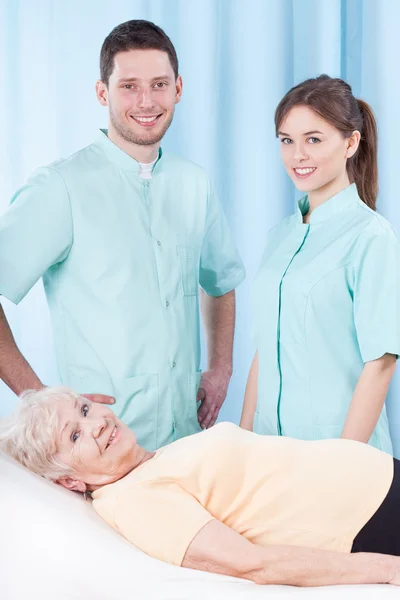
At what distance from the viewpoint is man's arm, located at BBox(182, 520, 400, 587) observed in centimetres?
135

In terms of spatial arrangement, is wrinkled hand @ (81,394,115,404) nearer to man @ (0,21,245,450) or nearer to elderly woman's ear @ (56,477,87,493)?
man @ (0,21,245,450)

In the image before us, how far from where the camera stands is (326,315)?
1.80 meters

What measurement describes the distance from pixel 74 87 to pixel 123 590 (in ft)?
5.80

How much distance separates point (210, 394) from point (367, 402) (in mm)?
623

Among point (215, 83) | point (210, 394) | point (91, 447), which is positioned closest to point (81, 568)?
point (91, 447)

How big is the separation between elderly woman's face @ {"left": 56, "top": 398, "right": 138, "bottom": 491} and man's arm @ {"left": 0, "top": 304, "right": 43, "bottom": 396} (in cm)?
30

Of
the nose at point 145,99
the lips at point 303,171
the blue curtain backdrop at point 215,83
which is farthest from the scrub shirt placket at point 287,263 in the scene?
Answer: the blue curtain backdrop at point 215,83

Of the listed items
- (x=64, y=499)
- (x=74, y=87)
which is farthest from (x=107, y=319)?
(x=74, y=87)

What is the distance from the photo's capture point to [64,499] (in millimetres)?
1523

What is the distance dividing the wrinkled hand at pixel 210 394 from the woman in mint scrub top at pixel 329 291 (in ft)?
0.92

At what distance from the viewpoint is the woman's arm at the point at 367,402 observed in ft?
5.71

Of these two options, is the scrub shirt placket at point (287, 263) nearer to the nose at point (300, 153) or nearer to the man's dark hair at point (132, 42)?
the nose at point (300, 153)

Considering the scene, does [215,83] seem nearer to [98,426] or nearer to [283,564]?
[98,426]

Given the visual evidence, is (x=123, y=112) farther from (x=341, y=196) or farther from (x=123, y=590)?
(x=123, y=590)
